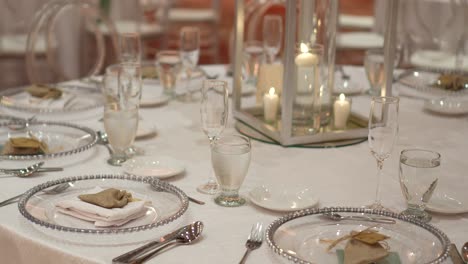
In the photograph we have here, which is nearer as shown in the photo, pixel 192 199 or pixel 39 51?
pixel 192 199

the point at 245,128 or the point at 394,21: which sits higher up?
Result: the point at 394,21

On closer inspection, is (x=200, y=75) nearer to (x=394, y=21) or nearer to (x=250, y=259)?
(x=394, y=21)

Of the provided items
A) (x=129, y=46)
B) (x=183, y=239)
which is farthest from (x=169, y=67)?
(x=183, y=239)

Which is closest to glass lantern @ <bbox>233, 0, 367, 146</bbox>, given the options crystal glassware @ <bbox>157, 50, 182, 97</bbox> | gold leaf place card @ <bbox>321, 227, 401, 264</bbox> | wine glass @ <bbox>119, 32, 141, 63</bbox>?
crystal glassware @ <bbox>157, 50, 182, 97</bbox>

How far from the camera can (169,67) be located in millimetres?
2412

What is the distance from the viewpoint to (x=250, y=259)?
1.30 metres

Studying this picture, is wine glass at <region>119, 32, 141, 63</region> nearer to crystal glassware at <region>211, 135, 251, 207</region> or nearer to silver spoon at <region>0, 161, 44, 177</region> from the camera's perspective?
silver spoon at <region>0, 161, 44, 177</region>

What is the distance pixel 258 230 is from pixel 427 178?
35 centimetres

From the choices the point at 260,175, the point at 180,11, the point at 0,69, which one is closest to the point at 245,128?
the point at 260,175

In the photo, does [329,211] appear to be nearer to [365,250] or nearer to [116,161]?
[365,250]

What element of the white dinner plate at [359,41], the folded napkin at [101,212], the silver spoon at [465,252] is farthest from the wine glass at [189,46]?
the white dinner plate at [359,41]

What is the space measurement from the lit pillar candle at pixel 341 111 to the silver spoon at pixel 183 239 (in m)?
0.76

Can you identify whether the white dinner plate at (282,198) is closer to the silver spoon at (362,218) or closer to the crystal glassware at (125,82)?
the silver spoon at (362,218)

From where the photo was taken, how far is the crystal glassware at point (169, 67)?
2.41m
